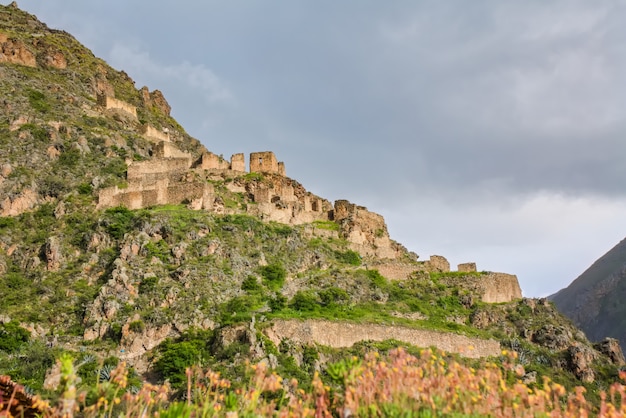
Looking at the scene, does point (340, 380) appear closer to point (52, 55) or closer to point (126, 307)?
point (126, 307)

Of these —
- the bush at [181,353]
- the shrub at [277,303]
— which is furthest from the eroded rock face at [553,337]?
the bush at [181,353]

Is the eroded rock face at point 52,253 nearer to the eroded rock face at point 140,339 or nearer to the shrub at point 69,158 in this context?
the eroded rock face at point 140,339

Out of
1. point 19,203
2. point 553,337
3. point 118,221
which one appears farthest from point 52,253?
point 553,337

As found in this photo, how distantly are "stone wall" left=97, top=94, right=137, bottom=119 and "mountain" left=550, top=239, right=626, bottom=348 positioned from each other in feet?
288

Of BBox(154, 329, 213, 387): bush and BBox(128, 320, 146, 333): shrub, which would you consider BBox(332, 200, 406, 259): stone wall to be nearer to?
BBox(154, 329, 213, 387): bush

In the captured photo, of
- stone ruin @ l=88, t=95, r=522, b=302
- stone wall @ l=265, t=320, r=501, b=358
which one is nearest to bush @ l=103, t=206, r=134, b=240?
stone ruin @ l=88, t=95, r=522, b=302

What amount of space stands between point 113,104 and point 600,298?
102m

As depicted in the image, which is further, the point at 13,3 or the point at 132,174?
the point at 13,3

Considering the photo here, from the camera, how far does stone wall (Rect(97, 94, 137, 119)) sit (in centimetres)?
7581

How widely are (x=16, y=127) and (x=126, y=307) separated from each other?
2849 cm

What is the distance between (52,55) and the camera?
3260 inches

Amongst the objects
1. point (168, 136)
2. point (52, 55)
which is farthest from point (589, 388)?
point (52, 55)

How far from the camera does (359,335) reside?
39375 mm

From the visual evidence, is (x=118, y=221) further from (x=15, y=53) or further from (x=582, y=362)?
(x=15, y=53)
